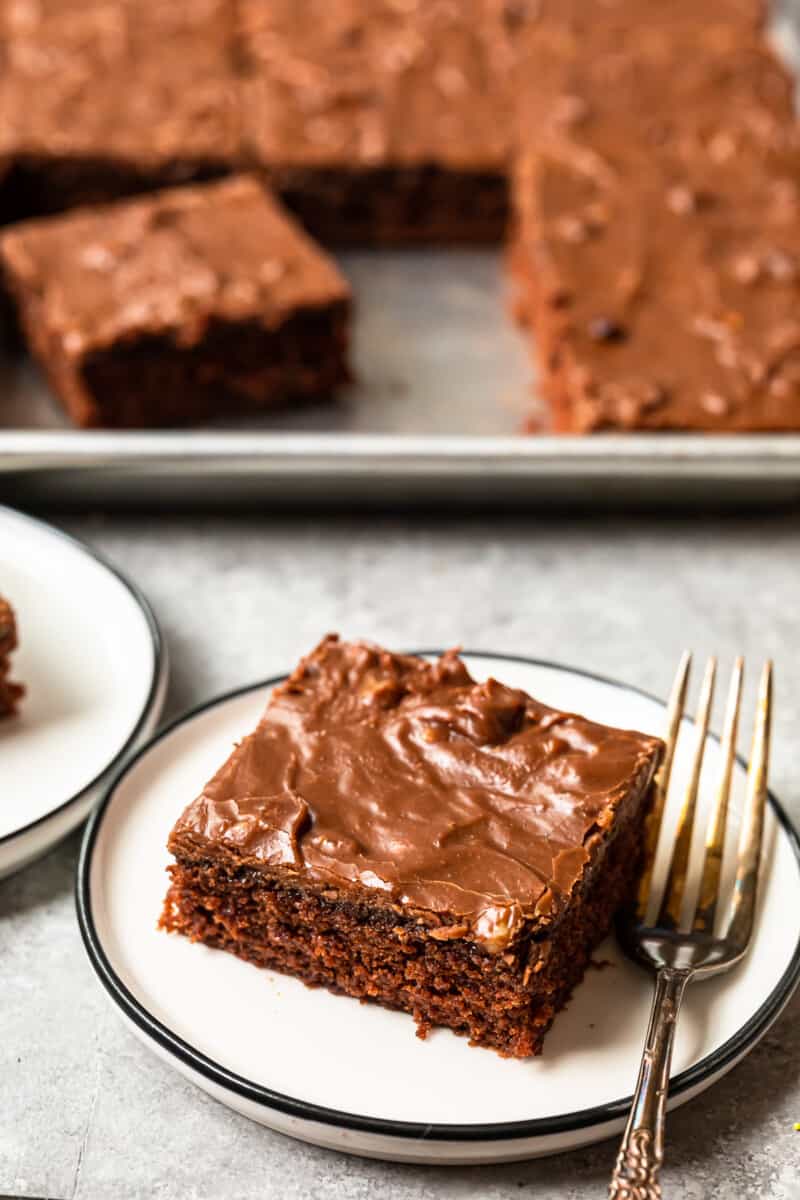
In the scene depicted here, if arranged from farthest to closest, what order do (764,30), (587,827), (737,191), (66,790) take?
(764,30)
(737,191)
(66,790)
(587,827)

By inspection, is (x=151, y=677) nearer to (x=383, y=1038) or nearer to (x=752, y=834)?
(x=383, y=1038)

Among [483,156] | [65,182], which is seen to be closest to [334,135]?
[483,156]

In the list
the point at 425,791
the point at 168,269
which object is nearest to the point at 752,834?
the point at 425,791

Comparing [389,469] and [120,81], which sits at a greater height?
[120,81]

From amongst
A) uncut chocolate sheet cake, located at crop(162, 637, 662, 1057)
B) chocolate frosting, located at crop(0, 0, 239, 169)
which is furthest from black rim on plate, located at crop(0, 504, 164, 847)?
chocolate frosting, located at crop(0, 0, 239, 169)

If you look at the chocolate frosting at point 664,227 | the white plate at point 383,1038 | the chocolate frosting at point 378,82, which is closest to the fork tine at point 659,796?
the white plate at point 383,1038

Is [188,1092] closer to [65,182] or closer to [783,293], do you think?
[783,293]

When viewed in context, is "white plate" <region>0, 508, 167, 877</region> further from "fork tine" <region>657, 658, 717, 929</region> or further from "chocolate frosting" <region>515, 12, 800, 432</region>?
"chocolate frosting" <region>515, 12, 800, 432</region>
